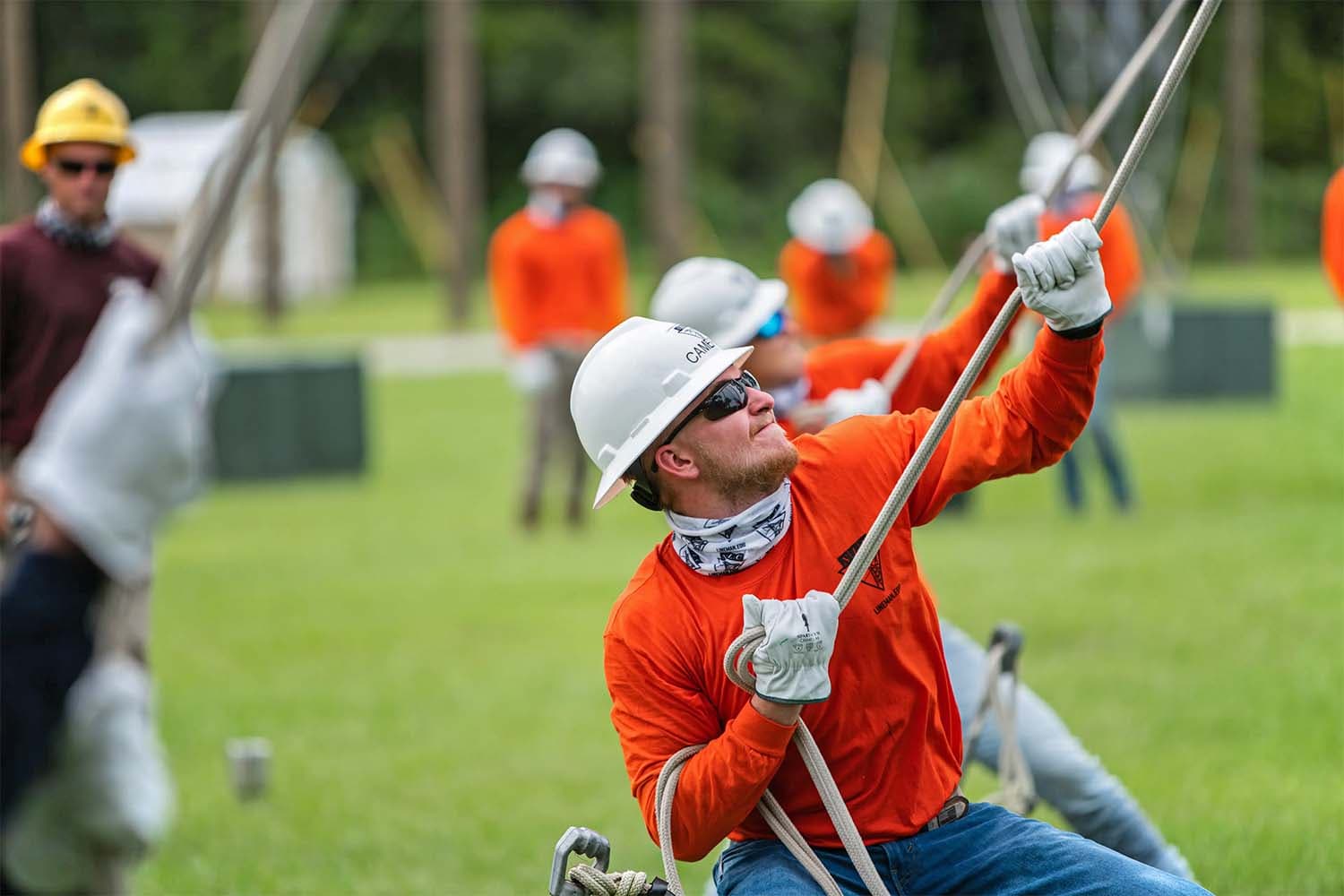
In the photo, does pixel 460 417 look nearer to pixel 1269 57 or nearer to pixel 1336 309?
pixel 1336 309

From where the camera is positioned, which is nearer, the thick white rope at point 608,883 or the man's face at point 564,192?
the thick white rope at point 608,883

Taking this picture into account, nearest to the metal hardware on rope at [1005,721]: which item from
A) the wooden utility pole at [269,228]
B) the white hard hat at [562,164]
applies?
the white hard hat at [562,164]

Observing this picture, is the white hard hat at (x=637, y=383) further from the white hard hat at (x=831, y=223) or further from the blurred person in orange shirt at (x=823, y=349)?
the white hard hat at (x=831, y=223)

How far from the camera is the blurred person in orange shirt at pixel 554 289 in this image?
1420 cm

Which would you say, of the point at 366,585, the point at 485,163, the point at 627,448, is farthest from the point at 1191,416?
the point at 485,163

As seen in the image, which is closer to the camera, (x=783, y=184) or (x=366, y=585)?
(x=366, y=585)

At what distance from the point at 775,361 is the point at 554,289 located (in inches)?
343

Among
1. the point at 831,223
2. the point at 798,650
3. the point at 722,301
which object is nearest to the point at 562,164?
the point at 831,223

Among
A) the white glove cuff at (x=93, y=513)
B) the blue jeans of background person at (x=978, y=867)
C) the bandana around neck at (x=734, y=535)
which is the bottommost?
the blue jeans of background person at (x=978, y=867)

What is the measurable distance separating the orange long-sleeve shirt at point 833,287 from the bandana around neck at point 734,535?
10.4 meters

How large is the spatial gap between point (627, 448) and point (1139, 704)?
4.60 metres

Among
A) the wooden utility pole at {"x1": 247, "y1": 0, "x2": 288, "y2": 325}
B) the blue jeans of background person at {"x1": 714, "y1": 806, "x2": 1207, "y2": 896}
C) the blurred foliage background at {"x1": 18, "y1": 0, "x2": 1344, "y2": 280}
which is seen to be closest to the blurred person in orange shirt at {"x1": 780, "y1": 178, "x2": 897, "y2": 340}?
the blue jeans of background person at {"x1": 714, "y1": 806, "x2": 1207, "y2": 896}

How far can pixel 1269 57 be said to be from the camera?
49.9 metres

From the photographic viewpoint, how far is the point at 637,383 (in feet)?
13.1
